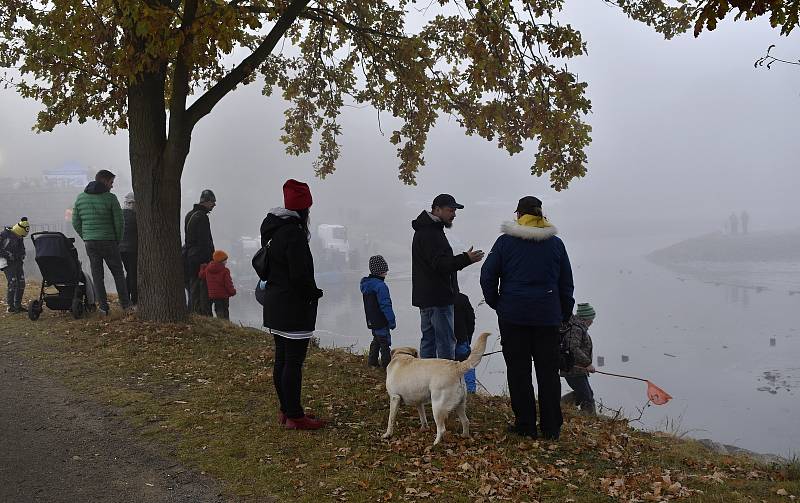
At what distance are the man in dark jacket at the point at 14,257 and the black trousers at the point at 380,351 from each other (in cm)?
744

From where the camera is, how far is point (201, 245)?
1155 cm

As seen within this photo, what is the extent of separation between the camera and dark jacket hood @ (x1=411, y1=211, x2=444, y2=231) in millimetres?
6746

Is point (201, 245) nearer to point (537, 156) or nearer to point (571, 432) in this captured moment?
point (537, 156)

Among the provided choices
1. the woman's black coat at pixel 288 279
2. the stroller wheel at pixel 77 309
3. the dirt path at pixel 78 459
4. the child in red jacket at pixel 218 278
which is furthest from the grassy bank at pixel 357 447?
the child in red jacket at pixel 218 278

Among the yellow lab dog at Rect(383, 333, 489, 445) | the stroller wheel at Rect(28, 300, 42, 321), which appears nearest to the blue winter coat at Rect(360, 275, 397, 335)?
the yellow lab dog at Rect(383, 333, 489, 445)


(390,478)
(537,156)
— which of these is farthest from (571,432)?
(537,156)

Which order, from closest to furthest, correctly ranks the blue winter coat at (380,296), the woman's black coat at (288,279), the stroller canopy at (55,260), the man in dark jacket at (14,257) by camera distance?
the woman's black coat at (288,279) < the blue winter coat at (380,296) < the stroller canopy at (55,260) < the man in dark jacket at (14,257)

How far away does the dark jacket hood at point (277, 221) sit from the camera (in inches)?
211

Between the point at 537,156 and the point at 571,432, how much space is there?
5.55 meters

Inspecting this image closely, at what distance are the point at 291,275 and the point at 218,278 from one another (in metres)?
6.89

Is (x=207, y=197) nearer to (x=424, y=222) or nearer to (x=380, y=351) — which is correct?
(x=380, y=351)

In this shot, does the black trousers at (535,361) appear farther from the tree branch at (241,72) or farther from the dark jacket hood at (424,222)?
the tree branch at (241,72)

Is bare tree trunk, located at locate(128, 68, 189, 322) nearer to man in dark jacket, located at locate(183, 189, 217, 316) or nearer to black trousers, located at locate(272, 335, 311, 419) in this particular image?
man in dark jacket, located at locate(183, 189, 217, 316)

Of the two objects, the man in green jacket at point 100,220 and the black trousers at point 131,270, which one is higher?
the man in green jacket at point 100,220
